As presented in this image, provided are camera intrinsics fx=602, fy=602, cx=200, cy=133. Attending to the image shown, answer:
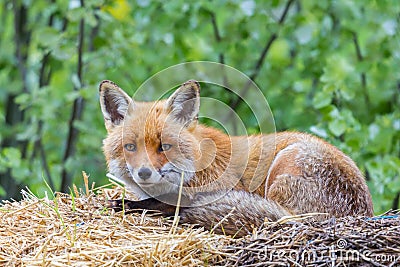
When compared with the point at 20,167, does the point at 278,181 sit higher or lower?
higher

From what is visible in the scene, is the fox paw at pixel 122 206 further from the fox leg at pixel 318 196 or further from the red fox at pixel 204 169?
the fox leg at pixel 318 196

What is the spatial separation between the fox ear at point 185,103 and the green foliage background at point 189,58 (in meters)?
3.12

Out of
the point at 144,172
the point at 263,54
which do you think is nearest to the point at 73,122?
the point at 263,54

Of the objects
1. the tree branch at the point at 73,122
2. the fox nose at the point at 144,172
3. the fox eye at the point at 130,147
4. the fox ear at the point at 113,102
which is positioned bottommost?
the tree branch at the point at 73,122

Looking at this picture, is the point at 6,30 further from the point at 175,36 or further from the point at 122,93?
the point at 122,93

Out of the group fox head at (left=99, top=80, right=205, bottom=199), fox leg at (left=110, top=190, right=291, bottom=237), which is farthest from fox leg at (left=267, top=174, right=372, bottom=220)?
fox head at (left=99, top=80, right=205, bottom=199)

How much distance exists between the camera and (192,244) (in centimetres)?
350

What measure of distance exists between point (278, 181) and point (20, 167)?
451cm

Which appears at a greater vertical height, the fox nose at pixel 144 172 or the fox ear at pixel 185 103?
the fox ear at pixel 185 103

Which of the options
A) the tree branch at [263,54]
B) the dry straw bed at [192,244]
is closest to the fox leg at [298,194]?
the dry straw bed at [192,244]

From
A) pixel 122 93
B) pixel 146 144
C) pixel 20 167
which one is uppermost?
pixel 122 93

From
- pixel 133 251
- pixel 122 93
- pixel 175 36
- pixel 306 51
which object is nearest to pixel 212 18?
pixel 175 36

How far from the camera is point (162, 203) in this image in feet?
14.1

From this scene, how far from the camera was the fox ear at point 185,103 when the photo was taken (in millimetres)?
4414
